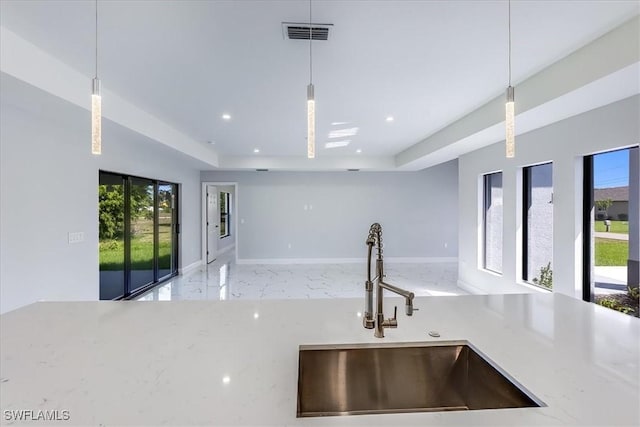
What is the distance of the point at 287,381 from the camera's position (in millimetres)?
922

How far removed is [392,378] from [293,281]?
508cm

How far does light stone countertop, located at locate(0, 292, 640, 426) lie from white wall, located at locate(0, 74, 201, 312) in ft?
6.19

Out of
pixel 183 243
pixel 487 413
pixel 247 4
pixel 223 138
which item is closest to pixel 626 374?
pixel 487 413

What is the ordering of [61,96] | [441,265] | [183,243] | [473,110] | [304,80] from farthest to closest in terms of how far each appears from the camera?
[441,265] < [183,243] < [473,110] < [304,80] < [61,96]

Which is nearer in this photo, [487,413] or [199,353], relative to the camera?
[487,413]

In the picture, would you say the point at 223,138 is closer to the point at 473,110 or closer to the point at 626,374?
the point at 473,110

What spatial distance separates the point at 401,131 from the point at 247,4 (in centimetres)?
357

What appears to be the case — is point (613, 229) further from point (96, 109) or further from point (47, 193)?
point (47, 193)

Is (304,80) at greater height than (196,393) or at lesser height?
greater

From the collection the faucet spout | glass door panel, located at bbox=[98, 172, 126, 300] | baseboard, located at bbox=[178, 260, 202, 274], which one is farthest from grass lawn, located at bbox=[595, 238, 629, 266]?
baseboard, located at bbox=[178, 260, 202, 274]

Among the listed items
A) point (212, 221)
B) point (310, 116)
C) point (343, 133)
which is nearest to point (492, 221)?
point (343, 133)

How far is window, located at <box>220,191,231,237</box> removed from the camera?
1024 cm

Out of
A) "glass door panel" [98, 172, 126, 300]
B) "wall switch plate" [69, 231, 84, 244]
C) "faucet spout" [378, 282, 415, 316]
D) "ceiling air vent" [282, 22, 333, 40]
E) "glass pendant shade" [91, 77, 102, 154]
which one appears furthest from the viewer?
"glass door panel" [98, 172, 126, 300]

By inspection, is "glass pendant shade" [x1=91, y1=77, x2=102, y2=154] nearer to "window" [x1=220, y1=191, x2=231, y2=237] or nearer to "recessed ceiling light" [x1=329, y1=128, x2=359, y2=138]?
"recessed ceiling light" [x1=329, y1=128, x2=359, y2=138]
